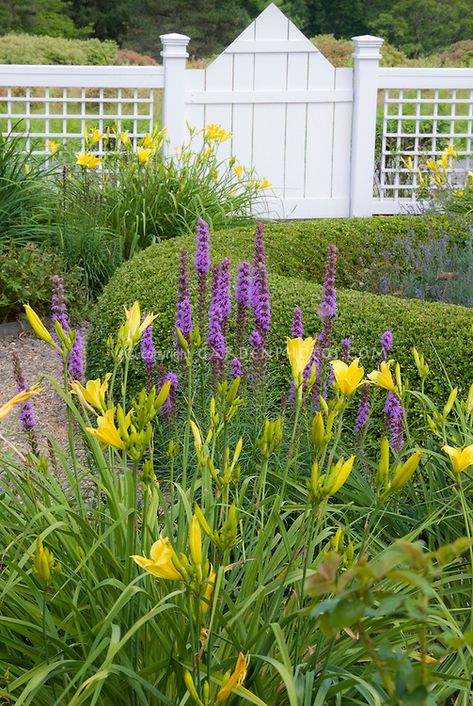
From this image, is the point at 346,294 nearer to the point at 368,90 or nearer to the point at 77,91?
the point at 368,90

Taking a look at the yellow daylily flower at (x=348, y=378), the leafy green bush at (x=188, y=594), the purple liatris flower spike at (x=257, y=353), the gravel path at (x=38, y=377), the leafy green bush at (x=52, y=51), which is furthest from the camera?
the leafy green bush at (x=52, y=51)

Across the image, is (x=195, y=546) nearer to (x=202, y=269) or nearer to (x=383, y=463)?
(x=383, y=463)

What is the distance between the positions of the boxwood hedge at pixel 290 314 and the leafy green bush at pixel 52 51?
63.3 ft

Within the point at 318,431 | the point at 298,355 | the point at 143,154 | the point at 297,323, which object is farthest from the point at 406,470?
the point at 143,154

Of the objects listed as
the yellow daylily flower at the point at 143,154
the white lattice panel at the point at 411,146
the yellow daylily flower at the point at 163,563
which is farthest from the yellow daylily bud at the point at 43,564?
the white lattice panel at the point at 411,146

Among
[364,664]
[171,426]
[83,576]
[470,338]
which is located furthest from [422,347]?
[83,576]

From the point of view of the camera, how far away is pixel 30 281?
18.5 feet

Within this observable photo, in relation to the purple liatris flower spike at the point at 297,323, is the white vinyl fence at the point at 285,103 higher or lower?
higher

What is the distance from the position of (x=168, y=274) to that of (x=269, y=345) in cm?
77

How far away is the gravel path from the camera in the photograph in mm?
4277

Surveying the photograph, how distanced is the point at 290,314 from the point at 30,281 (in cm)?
208

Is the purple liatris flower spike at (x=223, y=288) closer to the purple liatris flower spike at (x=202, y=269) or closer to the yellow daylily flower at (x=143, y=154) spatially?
the purple liatris flower spike at (x=202, y=269)

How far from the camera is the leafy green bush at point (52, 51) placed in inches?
948

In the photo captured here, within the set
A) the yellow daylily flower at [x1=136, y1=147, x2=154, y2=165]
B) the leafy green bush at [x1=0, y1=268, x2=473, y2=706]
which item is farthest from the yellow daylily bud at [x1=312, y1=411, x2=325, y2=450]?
the yellow daylily flower at [x1=136, y1=147, x2=154, y2=165]
